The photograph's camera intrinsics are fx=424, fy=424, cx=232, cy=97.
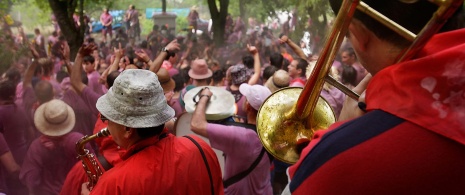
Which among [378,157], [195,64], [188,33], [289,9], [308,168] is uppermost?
[378,157]

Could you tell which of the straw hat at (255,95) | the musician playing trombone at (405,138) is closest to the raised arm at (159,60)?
the straw hat at (255,95)

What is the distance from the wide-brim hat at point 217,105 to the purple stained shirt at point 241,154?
245mm

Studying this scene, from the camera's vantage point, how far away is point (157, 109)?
90.7 inches

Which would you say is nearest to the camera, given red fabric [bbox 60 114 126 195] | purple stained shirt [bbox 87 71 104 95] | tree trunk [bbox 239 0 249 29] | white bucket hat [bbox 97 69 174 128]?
white bucket hat [bbox 97 69 174 128]

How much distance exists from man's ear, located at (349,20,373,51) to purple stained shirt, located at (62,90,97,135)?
14.8 ft

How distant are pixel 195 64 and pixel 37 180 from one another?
3.28m

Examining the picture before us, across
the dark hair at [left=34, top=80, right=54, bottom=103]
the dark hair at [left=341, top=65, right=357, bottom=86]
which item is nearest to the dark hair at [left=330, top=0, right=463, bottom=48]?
the dark hair at [left=341, top=65, right=357, bottom=86]

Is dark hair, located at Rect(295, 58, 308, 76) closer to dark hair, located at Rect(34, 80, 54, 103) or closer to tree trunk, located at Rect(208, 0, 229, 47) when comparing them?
dark hair, located at Rect(34, 80, 54, 103)

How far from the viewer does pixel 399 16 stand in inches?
40.8

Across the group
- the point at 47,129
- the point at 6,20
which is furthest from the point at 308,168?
the point at 6,20

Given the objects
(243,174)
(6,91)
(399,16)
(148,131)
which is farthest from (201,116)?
(6,91)

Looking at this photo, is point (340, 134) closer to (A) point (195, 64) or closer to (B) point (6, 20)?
(A) point (195, 64)

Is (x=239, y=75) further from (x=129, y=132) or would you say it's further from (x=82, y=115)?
(x=129, y=132)

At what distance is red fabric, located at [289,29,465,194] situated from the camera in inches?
33.6
